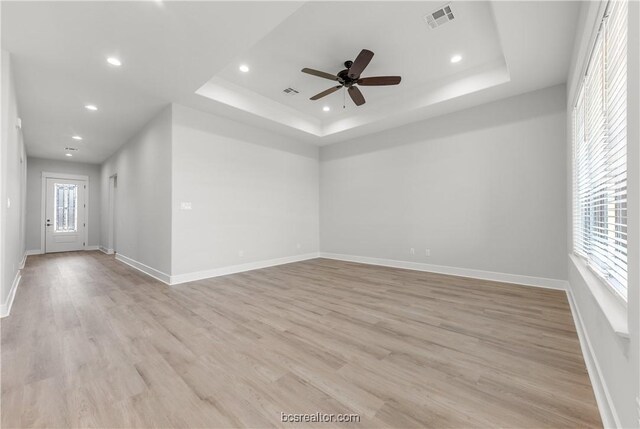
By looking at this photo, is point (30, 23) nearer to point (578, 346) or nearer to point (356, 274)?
point (356, 274)

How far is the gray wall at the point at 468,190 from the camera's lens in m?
3.94

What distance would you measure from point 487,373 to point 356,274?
3138 mm

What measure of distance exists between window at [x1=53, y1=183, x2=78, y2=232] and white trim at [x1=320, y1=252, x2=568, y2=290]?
9.01 meters

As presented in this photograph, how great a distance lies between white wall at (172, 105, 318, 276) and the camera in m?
4.46

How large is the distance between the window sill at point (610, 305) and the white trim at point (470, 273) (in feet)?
6.97

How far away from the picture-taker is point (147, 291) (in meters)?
3.85

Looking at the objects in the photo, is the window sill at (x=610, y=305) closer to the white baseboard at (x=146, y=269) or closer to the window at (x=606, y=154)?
the window at (x=606, y=154)

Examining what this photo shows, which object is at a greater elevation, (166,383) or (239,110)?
(239,110)

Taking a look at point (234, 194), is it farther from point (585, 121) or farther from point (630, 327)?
point (630, 327)

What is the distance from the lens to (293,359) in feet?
6.52

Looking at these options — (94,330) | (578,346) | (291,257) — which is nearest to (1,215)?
(94,330)

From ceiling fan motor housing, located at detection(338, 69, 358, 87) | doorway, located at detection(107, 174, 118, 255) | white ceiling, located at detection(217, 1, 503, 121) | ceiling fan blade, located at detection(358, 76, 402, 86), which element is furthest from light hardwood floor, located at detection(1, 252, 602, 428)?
doorway, located at detection(107, 174, 118, 255)

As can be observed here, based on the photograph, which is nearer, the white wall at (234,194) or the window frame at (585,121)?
the window frame at (585,121)

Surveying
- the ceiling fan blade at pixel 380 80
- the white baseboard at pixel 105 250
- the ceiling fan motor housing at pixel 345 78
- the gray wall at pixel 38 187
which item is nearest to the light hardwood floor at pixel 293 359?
the ceiling fan blade at pixel 380 80
